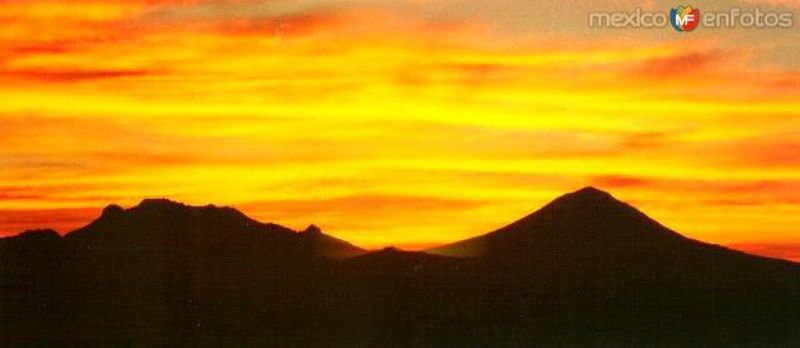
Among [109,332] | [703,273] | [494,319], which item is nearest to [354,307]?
[494,319]

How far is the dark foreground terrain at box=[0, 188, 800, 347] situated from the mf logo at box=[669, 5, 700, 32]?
1215mm

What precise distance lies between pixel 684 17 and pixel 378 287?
2657mm

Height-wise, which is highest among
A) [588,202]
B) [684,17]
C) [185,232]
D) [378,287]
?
[684,17]

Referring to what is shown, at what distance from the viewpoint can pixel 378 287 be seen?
7910 mm

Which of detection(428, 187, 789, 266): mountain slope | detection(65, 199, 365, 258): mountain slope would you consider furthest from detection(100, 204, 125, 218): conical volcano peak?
detection(428, 187, 789, 266): mountain slope

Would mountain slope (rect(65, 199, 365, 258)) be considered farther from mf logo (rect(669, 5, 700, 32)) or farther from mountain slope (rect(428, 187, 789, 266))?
mf logo (rect(669, 5, 700, 32))

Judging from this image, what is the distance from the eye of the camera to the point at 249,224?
7.90 meters

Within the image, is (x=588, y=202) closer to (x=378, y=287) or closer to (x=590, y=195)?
(x=590, y=195)

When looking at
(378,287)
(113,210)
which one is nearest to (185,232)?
(113,210)

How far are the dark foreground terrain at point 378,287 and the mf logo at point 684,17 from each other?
1.21 meters

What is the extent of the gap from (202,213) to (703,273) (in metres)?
3.55

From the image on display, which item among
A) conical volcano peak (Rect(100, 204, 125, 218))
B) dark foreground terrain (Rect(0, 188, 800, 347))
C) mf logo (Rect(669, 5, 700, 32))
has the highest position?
mf logo (Rect(669, 5, 700, 32))

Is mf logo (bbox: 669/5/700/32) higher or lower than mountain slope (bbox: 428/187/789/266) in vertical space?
higher

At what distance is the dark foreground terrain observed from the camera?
25.5 feet
